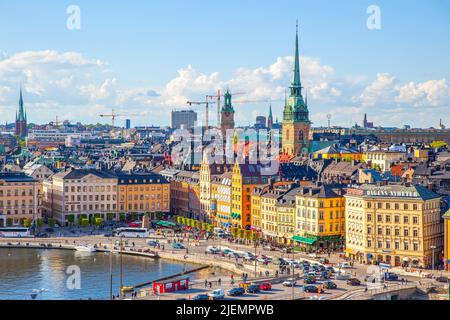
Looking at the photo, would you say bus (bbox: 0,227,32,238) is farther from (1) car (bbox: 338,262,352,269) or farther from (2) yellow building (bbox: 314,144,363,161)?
(2) yellow building (bbox: 314,144,363,161)

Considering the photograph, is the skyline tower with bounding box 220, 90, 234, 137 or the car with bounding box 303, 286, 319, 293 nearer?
the car with bounding box 303, 286, 319, 293

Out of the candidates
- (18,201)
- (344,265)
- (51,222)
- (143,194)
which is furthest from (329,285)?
(18,201)

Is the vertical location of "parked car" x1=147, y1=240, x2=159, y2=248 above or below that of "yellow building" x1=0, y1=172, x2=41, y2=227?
below

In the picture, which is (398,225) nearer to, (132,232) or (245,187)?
(245,187)

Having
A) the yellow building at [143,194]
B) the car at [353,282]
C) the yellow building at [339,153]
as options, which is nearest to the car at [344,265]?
the car at [353,282]

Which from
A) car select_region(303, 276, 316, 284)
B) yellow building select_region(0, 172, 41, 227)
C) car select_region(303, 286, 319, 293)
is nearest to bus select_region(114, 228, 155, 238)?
yellow building select_region(0, 172, 41, 227)
